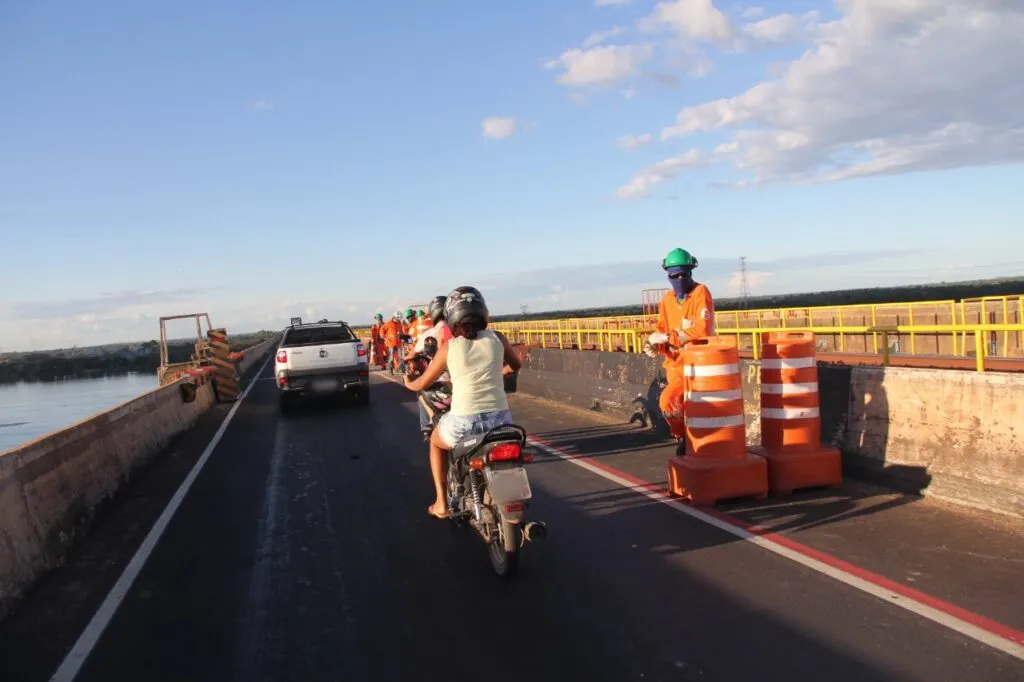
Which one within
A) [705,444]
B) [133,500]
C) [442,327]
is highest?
[442,327]

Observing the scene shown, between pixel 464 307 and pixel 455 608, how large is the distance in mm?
2004

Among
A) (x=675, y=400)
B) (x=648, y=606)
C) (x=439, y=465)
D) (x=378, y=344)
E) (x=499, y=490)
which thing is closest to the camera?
(x=648, y=606)

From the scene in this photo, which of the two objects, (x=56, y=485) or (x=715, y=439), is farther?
(x=715, y=439)

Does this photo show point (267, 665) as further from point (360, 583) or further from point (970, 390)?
point (970, 390)

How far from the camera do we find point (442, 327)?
8031mm

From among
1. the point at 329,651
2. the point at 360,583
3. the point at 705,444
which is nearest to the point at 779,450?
the point at 705,444

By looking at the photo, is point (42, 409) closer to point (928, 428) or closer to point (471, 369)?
point (471, 369)

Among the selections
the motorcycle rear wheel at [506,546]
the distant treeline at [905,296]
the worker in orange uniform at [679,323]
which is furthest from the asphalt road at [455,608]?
the distant treeline at [905,296]

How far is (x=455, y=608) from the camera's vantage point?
15.7 feet

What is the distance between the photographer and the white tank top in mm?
5512

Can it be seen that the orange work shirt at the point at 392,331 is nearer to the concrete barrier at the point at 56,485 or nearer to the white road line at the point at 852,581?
the concrete barrier at the point at 56,485

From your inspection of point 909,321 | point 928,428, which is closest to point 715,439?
point 928,428

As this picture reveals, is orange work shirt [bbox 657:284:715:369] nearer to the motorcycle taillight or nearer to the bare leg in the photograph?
the bare leg

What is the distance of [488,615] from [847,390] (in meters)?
4.89
